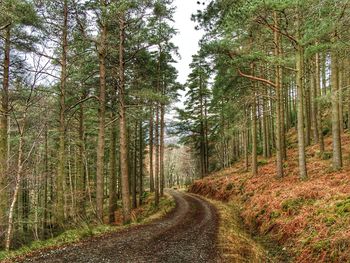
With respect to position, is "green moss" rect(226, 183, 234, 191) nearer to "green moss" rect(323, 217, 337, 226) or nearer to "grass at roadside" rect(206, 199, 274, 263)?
"grass at roadside" rect(206, 199, 274, 263)

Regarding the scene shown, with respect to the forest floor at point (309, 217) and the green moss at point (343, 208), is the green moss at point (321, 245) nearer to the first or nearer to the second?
the forest floor at point (309, 217)

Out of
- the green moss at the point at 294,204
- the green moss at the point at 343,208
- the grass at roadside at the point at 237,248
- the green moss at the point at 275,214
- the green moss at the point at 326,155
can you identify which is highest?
the green moss at the point at 326,155

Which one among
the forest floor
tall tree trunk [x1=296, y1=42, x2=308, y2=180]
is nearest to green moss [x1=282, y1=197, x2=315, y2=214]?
the forest floor

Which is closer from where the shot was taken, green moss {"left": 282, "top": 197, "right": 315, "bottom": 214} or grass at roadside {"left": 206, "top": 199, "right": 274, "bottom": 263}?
grass at roadside {"left": 206, "top": 199, "right": 274, "bottom": 263}

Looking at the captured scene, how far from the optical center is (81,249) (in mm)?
6359

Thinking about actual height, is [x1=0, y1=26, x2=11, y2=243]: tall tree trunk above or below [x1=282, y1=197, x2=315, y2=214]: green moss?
above

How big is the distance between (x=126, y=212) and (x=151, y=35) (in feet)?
27.8

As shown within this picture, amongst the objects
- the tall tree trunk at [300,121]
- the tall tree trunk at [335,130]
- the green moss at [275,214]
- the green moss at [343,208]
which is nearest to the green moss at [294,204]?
the green moss at [275,214]

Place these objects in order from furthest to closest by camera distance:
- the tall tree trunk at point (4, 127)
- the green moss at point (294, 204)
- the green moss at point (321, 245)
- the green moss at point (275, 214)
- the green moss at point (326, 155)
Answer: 1. the green moss at point (326, 155)
2. the tall tree trunk at point (4, 127)
3. the green moss at point (275, 214)
4. the green moss at point (294, 204)
5. the green moss at point (321, 245)

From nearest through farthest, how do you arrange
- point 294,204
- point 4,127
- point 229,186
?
point 294,204 → point 4,127 → point 229,186

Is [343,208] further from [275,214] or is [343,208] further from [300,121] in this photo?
[300,121]

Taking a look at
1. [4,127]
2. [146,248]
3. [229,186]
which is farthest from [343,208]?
[4,127]

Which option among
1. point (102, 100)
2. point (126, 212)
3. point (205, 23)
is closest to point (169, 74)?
point (205, 23)

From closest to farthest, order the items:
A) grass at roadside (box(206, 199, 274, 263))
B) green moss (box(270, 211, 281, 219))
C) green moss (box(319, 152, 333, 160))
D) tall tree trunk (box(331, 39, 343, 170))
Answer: grass at roadside (box(206, 199, 274, 263))
green moss (box(270, 211, 281, 219))
tall tree trunk (box(331, 39, 343, 170))
green moss (box(319, 152, 333, 160))
